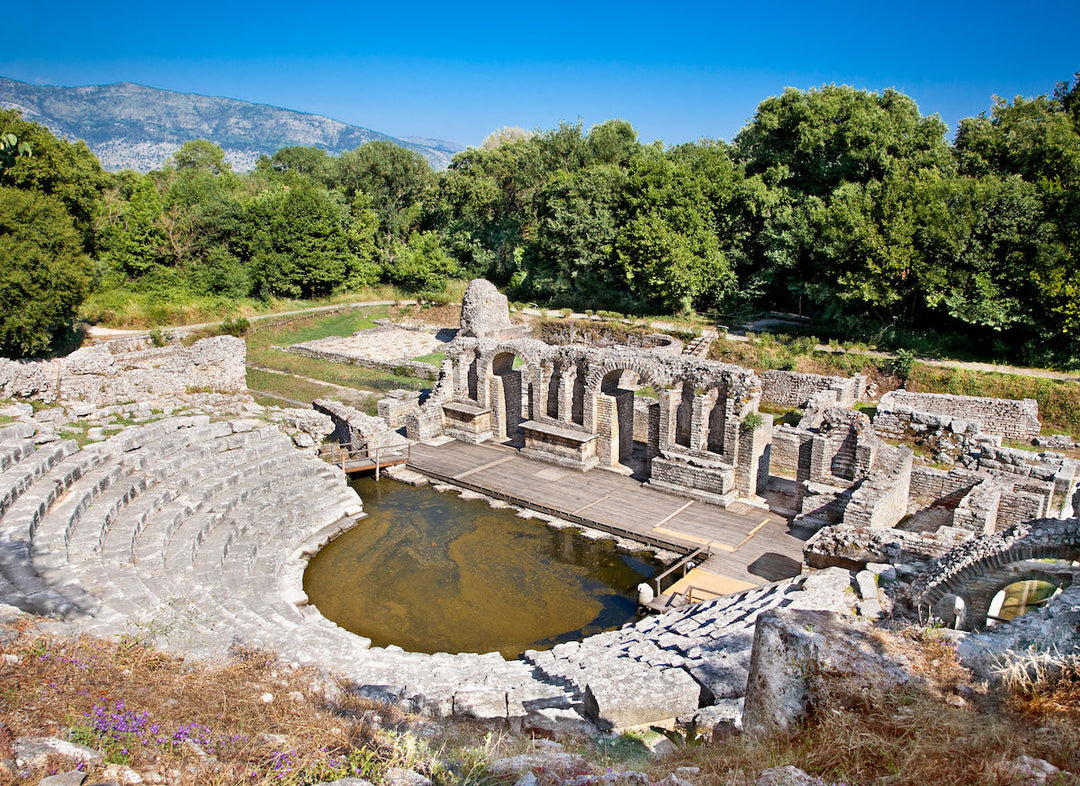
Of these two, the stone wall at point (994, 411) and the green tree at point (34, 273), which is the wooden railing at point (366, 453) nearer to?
the green tree at point (34, 273)

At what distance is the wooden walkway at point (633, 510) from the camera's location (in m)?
13.9

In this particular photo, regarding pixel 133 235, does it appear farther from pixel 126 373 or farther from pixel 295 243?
pixel 126 373

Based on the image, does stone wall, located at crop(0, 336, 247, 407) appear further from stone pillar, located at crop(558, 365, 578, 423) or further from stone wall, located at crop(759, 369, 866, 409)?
stone wall, located at crop(759, 369, 866, 409)

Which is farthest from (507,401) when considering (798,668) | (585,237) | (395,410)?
(585,237)

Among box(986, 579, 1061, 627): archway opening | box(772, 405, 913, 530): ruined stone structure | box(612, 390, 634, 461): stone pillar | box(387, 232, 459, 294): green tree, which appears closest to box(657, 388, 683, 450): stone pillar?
box(612, 390, 634, 461): stone pillar

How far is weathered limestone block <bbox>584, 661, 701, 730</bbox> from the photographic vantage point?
25.2 ft

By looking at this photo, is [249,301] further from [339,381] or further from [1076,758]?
[1076,758]

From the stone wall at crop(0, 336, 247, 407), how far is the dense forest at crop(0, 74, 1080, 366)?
252 centimetres

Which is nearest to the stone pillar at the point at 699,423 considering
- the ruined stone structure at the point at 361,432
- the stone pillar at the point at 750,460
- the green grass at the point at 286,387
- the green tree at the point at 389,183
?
the stone pillar at the point at 750,460

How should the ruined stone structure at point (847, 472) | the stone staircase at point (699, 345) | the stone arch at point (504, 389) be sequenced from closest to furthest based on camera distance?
the ruined stone structure at point (847, 472), the stone arch at point (504, 389), the stone staircase at point (699, 345)

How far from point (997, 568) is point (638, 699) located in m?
4.85

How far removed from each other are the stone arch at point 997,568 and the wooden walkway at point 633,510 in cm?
425

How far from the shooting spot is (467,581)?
13.6 m

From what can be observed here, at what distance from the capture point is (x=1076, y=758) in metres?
4.45
